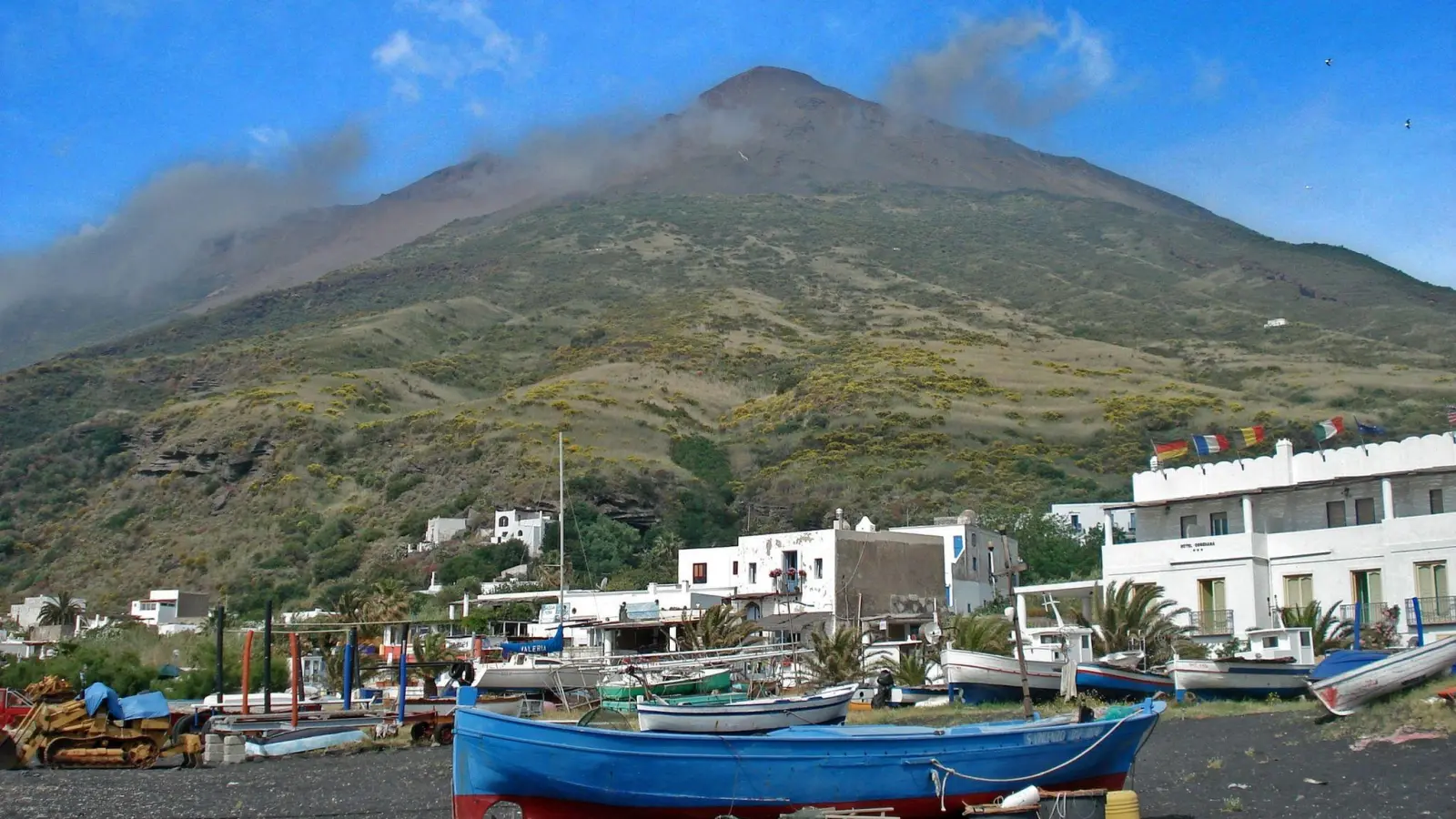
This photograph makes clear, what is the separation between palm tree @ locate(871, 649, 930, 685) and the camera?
38.3 meters

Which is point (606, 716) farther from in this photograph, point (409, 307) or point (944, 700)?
point (409, 307)

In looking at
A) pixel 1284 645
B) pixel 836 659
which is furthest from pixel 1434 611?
→ pixel 836 659

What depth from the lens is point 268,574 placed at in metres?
85.1

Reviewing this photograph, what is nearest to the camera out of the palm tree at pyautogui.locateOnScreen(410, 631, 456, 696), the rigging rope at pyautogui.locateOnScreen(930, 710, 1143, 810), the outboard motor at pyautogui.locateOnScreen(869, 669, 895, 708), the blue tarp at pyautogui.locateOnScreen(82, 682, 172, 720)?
the rigging rope at pyautogui.locateOnScreen(930, 710, 1143, 810)

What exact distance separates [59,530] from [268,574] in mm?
27482

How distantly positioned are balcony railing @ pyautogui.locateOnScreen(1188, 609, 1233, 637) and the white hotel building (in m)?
0.03

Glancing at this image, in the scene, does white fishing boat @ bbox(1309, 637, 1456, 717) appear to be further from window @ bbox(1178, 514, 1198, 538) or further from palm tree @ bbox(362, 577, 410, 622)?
palm tree @ bbox(362, 577, 410, 622)

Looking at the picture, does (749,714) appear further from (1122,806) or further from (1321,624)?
(1321,624)

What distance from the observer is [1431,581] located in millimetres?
33938

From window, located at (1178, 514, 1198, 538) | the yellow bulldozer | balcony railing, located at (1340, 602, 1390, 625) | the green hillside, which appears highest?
the green hillside

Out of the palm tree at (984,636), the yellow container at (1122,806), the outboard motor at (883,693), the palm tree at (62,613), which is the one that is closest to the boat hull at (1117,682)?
the palm tree at (984,636)

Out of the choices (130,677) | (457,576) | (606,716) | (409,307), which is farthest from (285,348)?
(606,716)

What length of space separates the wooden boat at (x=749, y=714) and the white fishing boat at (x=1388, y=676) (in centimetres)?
837

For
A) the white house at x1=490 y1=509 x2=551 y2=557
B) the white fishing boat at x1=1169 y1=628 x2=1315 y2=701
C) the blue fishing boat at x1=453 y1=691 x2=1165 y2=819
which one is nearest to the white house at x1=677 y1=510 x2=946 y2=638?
the white fishing boat at x1=1169 y1=628 x2=1315 y2=701
